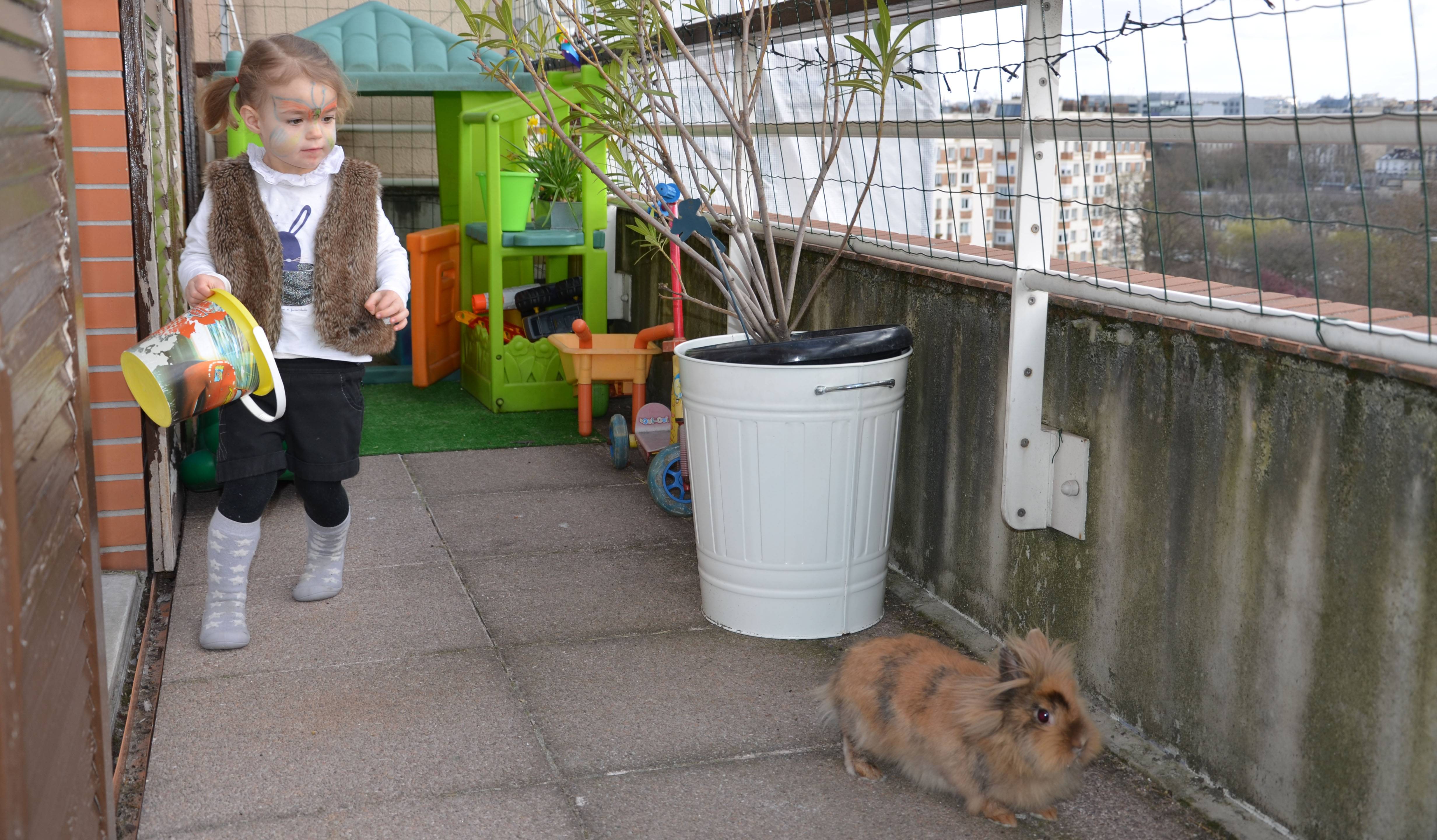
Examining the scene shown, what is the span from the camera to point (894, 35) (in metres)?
4.33

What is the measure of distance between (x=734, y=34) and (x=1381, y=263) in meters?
2.42

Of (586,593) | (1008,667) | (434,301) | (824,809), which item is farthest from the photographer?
(434,301)

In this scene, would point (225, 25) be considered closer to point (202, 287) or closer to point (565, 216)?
point (565, 216)

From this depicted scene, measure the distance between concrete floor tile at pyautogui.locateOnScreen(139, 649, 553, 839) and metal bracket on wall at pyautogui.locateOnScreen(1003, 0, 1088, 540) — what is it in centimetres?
126

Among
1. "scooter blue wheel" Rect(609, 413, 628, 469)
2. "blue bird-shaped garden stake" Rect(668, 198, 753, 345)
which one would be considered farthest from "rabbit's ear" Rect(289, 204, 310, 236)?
"scooter blue wheel" Rect(609, 413, 628, 469)

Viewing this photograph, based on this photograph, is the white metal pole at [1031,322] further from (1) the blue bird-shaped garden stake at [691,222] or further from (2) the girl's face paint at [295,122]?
(2) the girl's face paint at [295,122]

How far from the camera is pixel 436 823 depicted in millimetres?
2205

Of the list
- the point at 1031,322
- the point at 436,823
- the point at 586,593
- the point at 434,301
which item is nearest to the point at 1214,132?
the point at 1031,322

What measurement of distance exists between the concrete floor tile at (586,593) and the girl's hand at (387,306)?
852mm

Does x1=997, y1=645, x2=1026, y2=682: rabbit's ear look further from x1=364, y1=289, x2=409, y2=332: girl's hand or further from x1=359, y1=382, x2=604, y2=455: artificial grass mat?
x1=359, y1=382, x2=604, y2=455: artificial grass mat

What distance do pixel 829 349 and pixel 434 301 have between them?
11.9 feet

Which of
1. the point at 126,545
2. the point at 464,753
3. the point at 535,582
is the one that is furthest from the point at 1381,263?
the point at 126,545

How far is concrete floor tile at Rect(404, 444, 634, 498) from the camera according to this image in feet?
14.7

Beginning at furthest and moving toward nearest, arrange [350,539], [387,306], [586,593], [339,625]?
1. [350,539]
2. [586,593]
3. [339,625]
4. [387,306]
